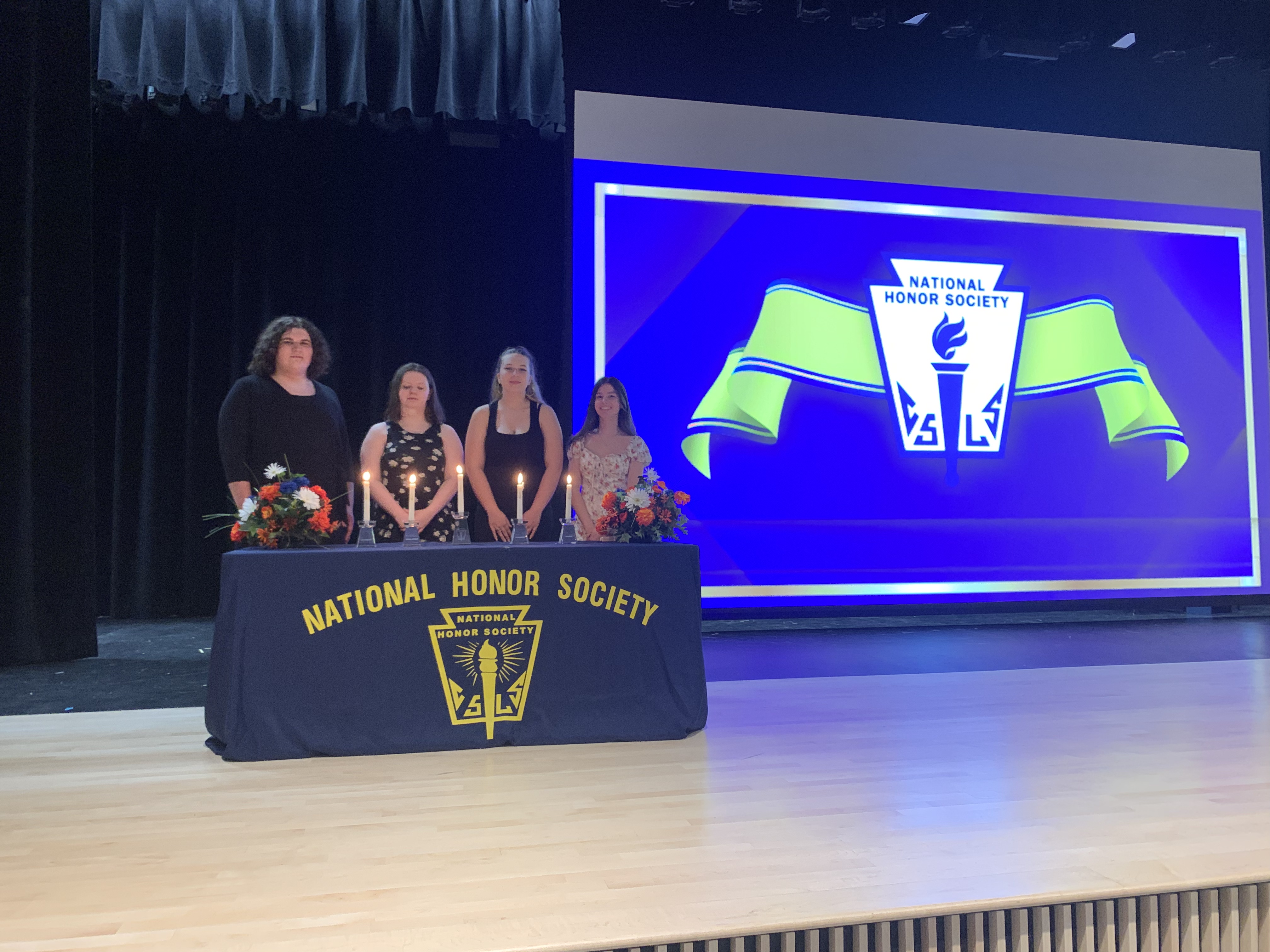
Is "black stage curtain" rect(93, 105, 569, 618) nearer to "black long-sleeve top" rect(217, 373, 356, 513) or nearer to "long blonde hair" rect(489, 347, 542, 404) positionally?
"long blonde hair" rect(489, 347, 542, 404)

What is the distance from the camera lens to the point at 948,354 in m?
5.71

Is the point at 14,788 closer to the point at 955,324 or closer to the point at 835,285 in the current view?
the point at 835,285

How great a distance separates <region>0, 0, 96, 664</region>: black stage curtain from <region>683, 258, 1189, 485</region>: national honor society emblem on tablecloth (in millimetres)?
3273

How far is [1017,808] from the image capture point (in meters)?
2.09

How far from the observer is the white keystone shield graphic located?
565 centimetres

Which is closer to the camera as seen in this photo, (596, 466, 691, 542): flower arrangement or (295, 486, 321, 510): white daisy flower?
(295, 486, 321, 510): white daisy flower

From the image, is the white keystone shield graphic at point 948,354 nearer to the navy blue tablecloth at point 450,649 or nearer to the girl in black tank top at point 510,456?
the girl in black tank top at point 510,456

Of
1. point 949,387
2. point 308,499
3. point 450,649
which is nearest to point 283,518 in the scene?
point 308,499

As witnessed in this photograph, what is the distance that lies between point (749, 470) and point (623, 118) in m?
2.32

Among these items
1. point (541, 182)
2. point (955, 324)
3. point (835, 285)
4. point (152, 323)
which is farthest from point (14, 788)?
point (955, 324)

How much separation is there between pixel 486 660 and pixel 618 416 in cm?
147

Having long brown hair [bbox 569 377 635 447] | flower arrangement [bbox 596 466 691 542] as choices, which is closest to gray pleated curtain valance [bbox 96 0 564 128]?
long brown hair [bbox 569 377 635 447]

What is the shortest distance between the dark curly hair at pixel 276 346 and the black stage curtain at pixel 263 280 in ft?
6.73

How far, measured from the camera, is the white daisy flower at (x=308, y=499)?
267cm
